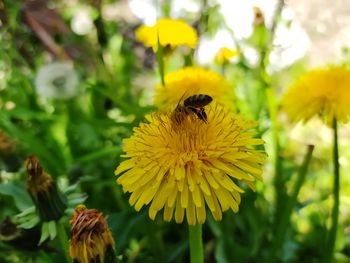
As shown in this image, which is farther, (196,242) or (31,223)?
(31,223)

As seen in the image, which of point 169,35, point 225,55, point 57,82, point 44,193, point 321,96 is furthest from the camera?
point 57,82

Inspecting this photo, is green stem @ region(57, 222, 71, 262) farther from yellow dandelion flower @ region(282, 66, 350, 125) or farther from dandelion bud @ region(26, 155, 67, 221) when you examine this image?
yellow dandelion flower @ region(282, 66, 350, 125)

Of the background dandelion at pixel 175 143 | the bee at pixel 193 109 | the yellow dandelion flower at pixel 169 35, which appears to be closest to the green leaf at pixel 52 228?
the background dandelion at pixel 175 143

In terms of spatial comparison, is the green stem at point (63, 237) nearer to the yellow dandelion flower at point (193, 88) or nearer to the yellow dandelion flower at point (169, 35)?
the yellow dandelion flower at point (193, 88)

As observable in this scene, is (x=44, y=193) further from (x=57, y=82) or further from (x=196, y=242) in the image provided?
(x=57, y=82)

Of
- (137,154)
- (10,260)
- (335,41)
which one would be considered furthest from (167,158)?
(335,41)

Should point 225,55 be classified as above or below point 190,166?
above

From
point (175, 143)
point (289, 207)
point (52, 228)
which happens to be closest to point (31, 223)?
point (52, 228)
